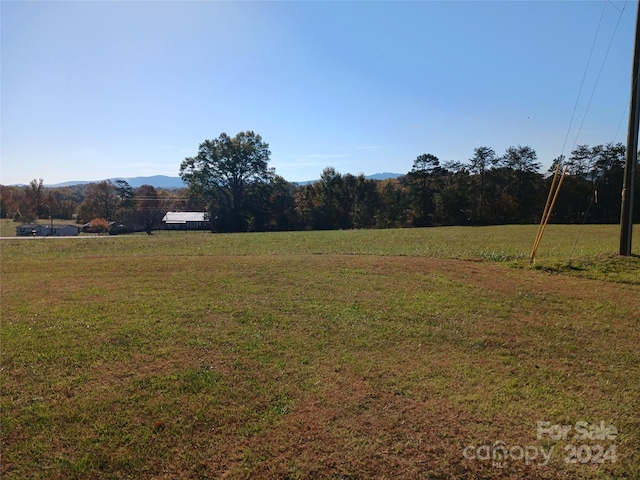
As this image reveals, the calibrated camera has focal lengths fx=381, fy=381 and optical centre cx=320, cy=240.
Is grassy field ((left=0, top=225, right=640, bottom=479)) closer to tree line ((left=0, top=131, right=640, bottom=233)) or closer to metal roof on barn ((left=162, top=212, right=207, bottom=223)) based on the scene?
tree line ((left=0, top=131, right=640, bottom=233))

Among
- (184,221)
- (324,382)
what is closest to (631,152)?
(324,382)

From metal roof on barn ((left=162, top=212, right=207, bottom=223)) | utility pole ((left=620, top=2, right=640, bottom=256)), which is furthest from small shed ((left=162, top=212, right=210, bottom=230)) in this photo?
utility pole ((left=620, top=2, right=640, bottom=256))

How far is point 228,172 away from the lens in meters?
56.3

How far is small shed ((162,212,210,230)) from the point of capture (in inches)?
2398

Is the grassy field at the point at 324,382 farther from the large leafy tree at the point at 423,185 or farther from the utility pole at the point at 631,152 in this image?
the large leafy tree at the point at 423,185

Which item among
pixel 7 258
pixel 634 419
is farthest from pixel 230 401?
pixel 7 258

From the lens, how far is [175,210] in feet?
224

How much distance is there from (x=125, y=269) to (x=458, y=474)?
437 inches

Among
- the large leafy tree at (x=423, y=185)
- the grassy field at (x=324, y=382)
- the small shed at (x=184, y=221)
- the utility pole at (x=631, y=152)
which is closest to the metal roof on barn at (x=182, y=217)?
the small shed at (x=184, y=221)

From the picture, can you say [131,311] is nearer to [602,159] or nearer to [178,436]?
[178,436]

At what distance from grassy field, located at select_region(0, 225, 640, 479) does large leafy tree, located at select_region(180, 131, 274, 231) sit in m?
47.9

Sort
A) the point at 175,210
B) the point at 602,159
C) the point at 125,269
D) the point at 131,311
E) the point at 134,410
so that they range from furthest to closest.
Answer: the point at 175,210 → the point at 602,159 → the point at 125,269 → the point at 131,311 → the point at 134,410

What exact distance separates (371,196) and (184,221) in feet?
99.0

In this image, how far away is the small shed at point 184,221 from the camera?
6091cm
